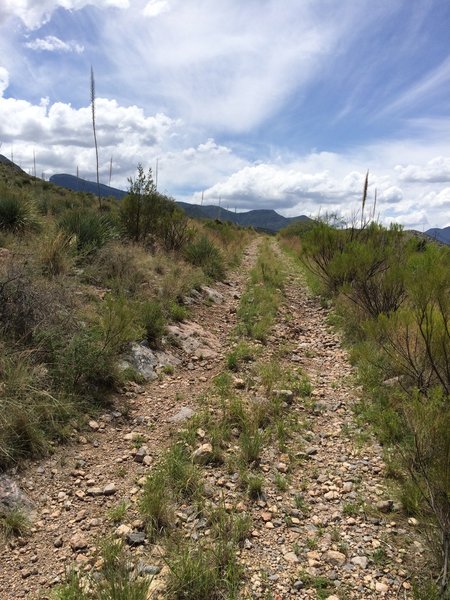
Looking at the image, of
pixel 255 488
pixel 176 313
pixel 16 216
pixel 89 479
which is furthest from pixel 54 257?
pixel 255 488

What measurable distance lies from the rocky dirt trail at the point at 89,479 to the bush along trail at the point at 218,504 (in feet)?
0.04

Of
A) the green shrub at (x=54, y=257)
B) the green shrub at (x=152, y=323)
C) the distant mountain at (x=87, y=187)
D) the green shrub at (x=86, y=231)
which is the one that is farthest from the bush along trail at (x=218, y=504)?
the distant mountain at (x=87, y=187)

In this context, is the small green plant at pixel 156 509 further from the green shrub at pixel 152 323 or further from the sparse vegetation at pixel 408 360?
the green shrub at pixel 152 323

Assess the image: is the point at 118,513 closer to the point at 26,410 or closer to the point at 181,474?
the point at 181,474

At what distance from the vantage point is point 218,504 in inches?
132

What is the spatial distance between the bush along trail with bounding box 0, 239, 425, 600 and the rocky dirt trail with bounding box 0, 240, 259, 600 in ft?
0.04

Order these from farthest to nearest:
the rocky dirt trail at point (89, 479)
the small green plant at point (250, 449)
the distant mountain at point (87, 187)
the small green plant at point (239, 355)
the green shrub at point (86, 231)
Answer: the distant mountain at point (87, 187)
the green shrub at point (86, 231)
the small green plant at point (239, 355)
the small green plant at point (250, 449)
the rocky dirt trail at point (89, 479)

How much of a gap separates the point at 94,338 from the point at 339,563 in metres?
3.53

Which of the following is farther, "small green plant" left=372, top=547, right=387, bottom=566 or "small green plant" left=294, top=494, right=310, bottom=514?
"small green plant" left=294, top=494, right=310, bottom=514

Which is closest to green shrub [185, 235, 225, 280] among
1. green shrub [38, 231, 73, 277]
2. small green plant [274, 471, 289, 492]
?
green shrub [38, 231, 73, 277]

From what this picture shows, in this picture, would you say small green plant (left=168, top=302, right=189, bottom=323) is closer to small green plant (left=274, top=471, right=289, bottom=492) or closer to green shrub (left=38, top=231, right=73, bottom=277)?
green shrub (left=38, top=231, right=73, bottom=277)

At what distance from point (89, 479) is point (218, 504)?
3.74 ft

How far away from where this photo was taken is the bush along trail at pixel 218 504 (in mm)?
2619

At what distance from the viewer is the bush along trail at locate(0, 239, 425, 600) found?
8.59 ft
